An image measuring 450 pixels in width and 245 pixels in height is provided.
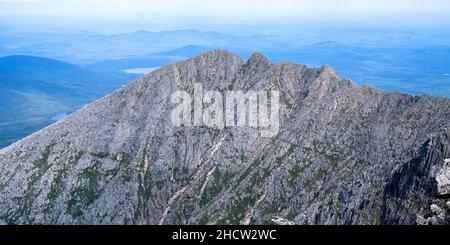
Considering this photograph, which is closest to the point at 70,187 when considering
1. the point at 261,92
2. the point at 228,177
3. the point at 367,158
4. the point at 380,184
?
the point at 228,177

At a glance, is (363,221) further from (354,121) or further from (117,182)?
(117,182)

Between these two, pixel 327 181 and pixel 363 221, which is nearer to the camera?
pixel 363 221

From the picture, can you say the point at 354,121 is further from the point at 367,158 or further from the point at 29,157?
the point at 29,157

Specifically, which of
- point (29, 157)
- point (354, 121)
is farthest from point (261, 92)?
point (29, 157)

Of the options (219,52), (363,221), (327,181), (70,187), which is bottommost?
(70,187)

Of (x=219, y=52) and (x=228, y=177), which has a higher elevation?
(x=219, y=52)
